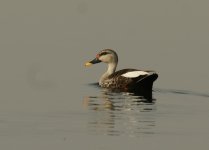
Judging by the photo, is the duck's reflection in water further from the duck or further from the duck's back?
the duck's back

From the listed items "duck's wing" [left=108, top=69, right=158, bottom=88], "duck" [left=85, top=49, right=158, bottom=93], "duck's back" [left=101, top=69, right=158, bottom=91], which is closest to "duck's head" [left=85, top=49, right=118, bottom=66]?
"duck" [left=85, top=49, right=158, bottom=93]

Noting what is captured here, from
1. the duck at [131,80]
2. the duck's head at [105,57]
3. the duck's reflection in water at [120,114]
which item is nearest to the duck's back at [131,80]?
the duck at [131,80]

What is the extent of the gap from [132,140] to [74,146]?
138 centimetres

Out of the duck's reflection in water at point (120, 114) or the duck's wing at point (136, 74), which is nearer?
the duck's reflection in water at point (120, 114)

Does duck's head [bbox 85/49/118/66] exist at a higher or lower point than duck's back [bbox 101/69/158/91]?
higher

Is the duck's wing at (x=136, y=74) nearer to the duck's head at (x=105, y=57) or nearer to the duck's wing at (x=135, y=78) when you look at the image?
the duck's wing at (x=135, y=78)

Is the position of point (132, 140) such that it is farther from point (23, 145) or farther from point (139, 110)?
point (139, 110)

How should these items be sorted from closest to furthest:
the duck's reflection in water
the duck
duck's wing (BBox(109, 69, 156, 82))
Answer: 1. the duck's reflection in water
2. the duck
3. duck's wing (BBox(109, 69, 156, 82))

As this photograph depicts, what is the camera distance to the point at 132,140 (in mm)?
17281

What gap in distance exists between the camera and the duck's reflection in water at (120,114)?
18641 millimetres

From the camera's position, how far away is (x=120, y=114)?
2144 centimetres

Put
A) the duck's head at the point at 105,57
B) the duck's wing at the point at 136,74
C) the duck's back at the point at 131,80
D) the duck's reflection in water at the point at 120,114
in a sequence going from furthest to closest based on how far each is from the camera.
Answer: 1. the duck's head at the point at 105,57
2. the duck's wing at the point at 136,74
3. the duck's back at the point at 131,80
4. the duck's reflection in water at the point at 120,114

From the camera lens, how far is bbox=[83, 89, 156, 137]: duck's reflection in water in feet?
61.2

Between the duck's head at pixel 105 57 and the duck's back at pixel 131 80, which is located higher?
the duck's head at pixel 105 57
